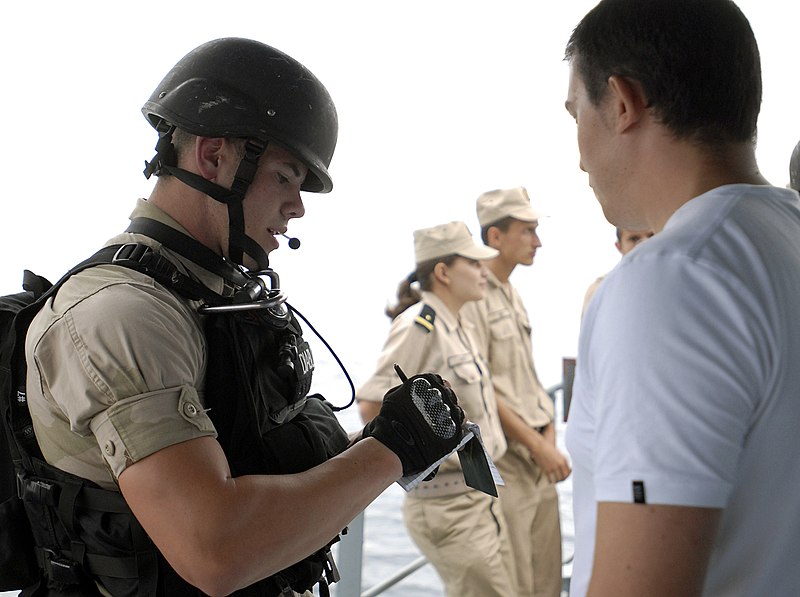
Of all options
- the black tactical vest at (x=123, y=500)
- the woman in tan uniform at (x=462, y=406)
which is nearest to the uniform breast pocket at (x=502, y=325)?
the woman in tan uniform at (x=462, y=406)

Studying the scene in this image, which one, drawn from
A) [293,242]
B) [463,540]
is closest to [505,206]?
[463,540]

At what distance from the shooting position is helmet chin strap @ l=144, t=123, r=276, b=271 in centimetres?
118

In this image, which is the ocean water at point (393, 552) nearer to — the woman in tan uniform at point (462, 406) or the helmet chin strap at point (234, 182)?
the woman in tan uniform at point (462, 406)

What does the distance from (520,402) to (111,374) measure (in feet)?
6.71

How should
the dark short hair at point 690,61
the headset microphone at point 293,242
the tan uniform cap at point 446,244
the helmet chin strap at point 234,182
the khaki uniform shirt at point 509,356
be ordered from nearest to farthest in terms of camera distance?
the dark short hair at point 690,61 → the helmet chin strap at point 234,182 → the headset microphone at point 293,242 → the tan uniform cap at point 446,244 → the khaki uniform shirt at point 509,356

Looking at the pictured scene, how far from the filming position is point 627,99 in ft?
2.36

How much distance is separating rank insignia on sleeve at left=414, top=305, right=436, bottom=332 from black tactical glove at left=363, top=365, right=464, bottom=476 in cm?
129

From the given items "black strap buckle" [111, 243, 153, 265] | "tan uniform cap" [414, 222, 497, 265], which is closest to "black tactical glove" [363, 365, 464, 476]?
"black strap buckle" [111, 243, 153, 265]

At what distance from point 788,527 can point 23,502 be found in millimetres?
977

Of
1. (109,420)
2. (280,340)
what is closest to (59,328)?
(109,420)

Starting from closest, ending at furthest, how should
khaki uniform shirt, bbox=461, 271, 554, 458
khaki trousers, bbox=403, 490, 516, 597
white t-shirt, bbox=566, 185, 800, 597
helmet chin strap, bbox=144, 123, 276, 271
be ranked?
white t-shirt, bbox=566, 185, 800, 597, helmet chin strap, bbox=144, 123, 276, 271, khaki trousers, bbox=403, 490, 516, 597, khaki uniform shirt, bbox=461, 271, 554, 458

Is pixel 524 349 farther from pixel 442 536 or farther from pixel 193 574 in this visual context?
pixel 193 574

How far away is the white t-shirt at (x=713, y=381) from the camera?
0.59 m

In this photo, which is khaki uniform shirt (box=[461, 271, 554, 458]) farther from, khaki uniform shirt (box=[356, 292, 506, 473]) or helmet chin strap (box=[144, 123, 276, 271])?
helmet chin strap (box=[144, 123, 276, 271])
